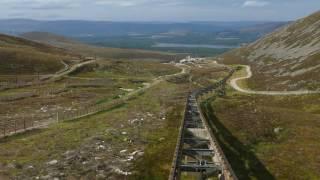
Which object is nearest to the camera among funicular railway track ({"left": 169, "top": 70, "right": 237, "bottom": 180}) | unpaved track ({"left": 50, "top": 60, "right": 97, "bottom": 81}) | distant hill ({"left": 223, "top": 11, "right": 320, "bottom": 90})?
funicular railway track ({"left": 169, "top": 70, "right": 237, "bottom": 180})

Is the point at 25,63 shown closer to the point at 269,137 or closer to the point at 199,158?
the point at 269,137

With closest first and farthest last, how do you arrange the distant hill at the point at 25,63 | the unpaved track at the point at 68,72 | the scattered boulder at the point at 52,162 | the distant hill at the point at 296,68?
the scattered boulder at the point at 52,162 < the distant hill at the point at 296,68 < the unpaved track at the point at 68,72 < the distant hill at the point at 25,63

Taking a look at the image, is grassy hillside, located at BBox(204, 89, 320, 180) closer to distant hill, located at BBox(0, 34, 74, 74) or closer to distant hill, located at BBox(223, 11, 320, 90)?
distant hill, located at BBox(223, 11, 320, 90)

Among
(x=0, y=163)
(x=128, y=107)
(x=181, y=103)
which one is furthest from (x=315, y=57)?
(x=0, y=163)

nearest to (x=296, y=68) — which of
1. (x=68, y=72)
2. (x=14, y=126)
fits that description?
(x=68, y=72)

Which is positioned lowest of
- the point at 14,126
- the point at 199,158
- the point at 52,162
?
the point at 14,126

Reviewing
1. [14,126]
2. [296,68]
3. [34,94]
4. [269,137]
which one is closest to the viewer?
[269,137]

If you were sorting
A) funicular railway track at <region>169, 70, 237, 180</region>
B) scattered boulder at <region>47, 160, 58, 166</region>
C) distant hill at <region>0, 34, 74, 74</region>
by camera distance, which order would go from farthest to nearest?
distant hill at <region>0, 34, 74, 74</region>
scattered boulder at <region>47, 160, 58, 166</region>
funicular railway track at <region>169, 70, 237, 180</region>

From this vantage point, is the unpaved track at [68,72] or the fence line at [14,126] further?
the unpaved track at [68,72]

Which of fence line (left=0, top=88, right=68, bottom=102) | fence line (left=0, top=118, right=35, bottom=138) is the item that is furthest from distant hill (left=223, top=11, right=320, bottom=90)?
fence line (left=0, top=118, right=35, bottom=138)

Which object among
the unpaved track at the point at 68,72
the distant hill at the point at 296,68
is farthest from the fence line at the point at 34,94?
the distant hill at the point at 296,68

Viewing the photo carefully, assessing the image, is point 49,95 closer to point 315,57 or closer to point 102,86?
point 102,86

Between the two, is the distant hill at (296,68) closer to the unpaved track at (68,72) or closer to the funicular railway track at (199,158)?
the funicular railway track at (199,158)
